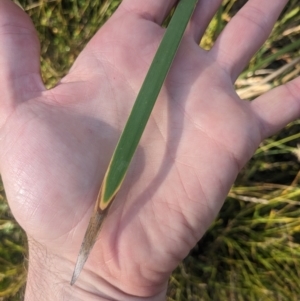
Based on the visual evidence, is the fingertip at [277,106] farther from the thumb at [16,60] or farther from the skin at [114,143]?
the thumb at [16,60]

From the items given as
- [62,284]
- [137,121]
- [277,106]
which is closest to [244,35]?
[277,106]

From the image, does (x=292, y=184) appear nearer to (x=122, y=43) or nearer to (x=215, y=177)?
(x=215, y=177)

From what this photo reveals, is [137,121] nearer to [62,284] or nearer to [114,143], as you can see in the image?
[114,143]

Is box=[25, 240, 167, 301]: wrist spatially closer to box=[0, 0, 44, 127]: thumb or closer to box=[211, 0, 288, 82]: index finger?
box=[0, 0, 44, 127]: thumb

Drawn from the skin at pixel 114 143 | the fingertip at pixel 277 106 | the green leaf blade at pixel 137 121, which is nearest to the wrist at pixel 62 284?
the skin at pixel 114 143

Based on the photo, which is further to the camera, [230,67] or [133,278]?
[230,67]

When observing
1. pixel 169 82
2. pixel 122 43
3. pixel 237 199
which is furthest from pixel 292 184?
pixel 122 43

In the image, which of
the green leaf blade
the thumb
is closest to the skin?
the thumb
